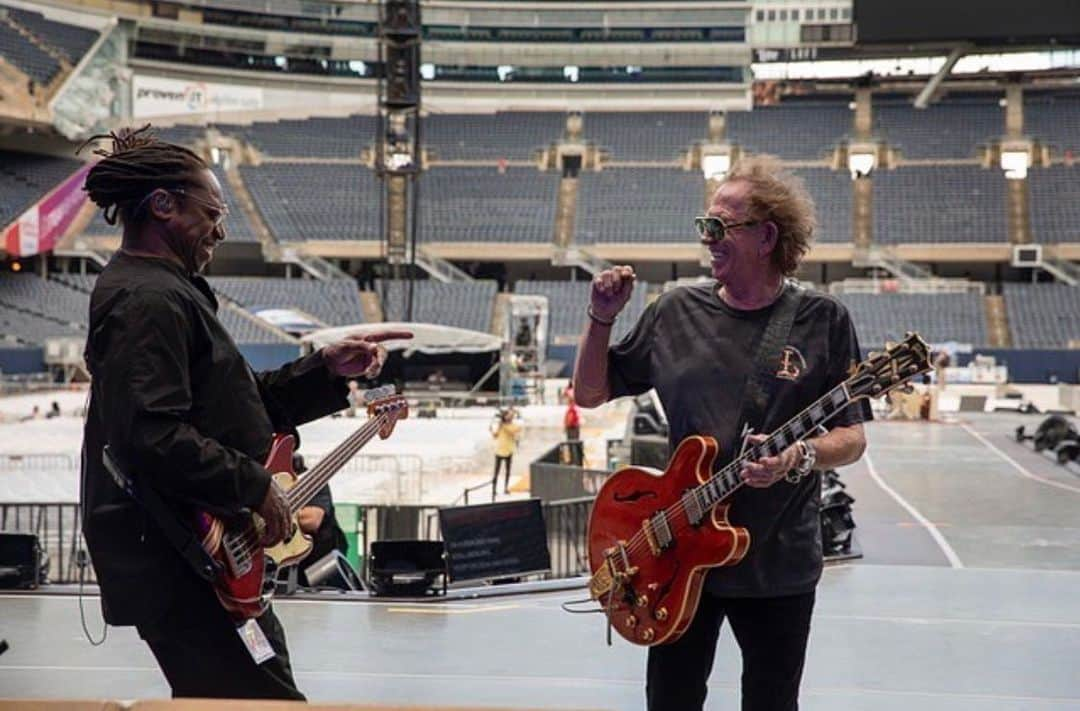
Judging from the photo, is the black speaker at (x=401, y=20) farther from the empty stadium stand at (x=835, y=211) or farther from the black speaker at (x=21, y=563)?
the empty stadium stand at (x=835, y=211)

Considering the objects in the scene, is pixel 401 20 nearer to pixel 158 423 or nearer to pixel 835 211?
pixel 158 423

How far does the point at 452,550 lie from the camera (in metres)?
8.71

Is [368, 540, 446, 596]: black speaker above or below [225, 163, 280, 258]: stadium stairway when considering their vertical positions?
below

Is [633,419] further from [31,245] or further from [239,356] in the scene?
[31,245]

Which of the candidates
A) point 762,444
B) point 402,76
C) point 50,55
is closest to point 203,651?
point 762,444

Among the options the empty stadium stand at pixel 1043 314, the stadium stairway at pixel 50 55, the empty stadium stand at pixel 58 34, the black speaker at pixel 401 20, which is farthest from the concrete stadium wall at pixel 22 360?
the empty stadium stand at pixel 1043 314

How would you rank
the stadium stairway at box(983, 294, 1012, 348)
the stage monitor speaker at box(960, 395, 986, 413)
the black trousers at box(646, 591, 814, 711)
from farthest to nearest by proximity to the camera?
the stadium stairway at box(983, 294, 1012, 348) → the stage monitor speaker at box(960, 395, 986, 413) → the black trousers at box(646, 591, 814, 711)

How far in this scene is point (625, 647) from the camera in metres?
6.74

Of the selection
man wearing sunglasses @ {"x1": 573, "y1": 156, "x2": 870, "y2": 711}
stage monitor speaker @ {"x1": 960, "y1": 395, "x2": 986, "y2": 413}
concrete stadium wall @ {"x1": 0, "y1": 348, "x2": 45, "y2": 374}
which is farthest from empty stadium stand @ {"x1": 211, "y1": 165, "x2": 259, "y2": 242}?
man wearing sunglasses @ {"x1": 573, "y1": 156, "x2": 870, "y2": 711}

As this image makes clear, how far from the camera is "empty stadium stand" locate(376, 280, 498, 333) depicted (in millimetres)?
42250

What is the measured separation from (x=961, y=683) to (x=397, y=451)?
1587cm

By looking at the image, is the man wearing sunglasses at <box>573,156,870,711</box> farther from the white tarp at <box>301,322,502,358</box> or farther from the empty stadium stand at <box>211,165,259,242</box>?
the empty stadium stand at <box>211,165,259,242</box>

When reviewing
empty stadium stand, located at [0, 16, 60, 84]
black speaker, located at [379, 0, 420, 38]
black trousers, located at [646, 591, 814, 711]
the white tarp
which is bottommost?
black trousers, located at [646, 591, 814, 711]

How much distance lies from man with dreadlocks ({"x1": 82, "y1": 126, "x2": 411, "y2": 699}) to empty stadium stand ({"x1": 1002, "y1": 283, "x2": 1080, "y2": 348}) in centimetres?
4063
